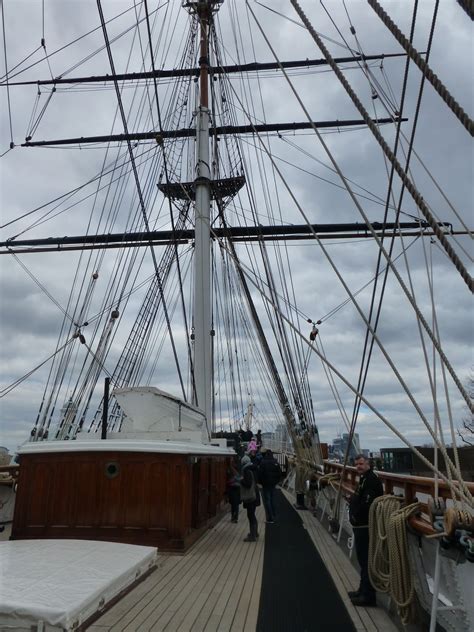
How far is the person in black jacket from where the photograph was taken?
13.3 ft

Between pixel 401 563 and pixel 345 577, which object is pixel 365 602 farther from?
pixel 345 577

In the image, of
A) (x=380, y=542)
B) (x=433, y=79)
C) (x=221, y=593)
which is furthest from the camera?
(x=221, y=593)

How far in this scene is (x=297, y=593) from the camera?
4414mm

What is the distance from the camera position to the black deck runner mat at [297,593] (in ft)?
11.9

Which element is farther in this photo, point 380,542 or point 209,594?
point 209,594

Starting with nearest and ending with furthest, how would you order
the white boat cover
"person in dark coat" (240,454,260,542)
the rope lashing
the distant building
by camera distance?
the white boat cover
the rope lashing
"person in dark coat" (240,454,260,542)
the distant building

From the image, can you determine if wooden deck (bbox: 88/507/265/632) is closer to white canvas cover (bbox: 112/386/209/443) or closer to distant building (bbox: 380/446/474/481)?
white canvas cover (bbox: 112/386/209/443)

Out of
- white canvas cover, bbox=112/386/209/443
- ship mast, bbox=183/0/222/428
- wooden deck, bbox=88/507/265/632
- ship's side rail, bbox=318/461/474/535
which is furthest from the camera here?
ship mast, bbox=183/0/222/428

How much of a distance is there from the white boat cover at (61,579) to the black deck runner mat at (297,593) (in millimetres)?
1181

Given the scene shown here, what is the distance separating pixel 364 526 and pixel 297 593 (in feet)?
3.16

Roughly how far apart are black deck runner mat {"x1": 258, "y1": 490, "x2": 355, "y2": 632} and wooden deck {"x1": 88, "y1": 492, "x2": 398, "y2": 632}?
0.27 feet

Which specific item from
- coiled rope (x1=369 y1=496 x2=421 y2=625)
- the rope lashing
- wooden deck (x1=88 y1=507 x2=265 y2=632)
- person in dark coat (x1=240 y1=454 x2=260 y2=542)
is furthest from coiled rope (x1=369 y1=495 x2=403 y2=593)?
person in dark coat (x1=240 y1=454 x2=260 y2=542)

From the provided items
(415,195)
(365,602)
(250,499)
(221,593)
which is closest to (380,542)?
(365,602)

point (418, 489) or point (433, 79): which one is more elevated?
point (433, 79)
